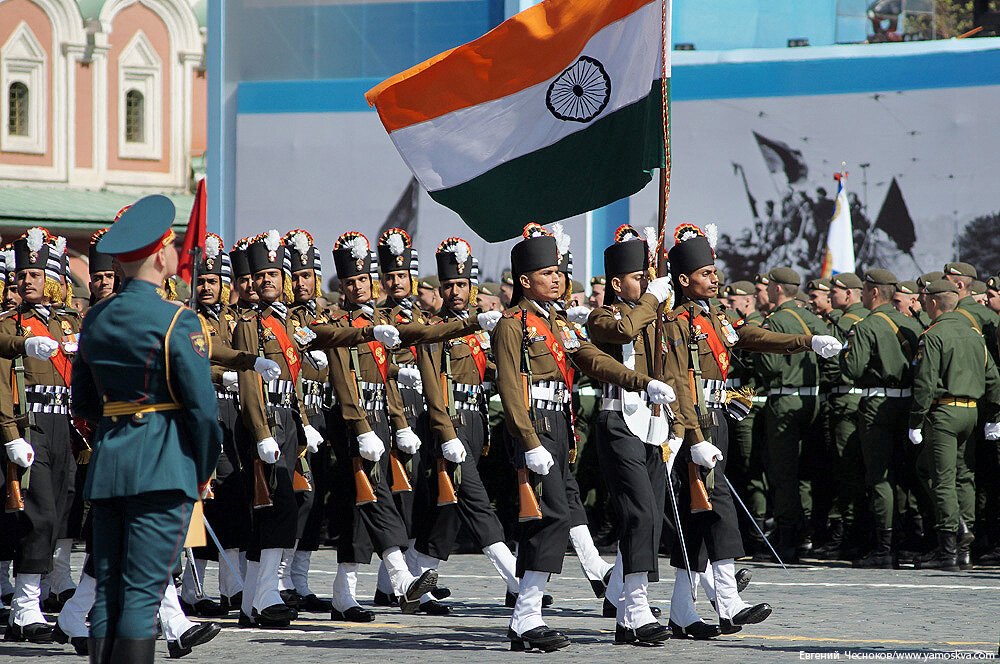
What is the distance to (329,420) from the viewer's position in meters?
10.3

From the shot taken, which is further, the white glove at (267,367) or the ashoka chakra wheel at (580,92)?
the ashoka chakra wheel at (580,92)

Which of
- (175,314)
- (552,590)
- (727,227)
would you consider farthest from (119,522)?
(727,227)

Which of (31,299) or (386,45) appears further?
(386,45)

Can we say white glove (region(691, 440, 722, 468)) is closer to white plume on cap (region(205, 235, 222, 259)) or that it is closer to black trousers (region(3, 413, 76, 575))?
white plume on cap (region(205, 235, 222, 259))

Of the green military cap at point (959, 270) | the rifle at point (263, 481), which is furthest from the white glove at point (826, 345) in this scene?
the green military cap at point (959, 270)

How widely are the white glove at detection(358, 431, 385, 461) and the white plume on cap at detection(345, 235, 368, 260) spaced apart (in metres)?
1.19

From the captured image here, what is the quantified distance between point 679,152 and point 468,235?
3.16 m

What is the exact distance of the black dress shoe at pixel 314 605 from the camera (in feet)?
33.9

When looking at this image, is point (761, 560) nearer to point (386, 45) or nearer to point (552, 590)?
point (552, 590)

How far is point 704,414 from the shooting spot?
892 cm

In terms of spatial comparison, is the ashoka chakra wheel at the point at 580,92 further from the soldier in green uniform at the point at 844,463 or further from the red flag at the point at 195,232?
the soldier in green uniform at the point at 844,463

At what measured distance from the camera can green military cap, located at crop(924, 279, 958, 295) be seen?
12445mm

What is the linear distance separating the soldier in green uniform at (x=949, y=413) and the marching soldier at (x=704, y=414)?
3.40m

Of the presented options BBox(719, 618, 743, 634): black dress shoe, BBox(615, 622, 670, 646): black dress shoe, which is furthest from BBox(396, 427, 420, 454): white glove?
BBox(719, 618, 743, 634): black dress shoe
